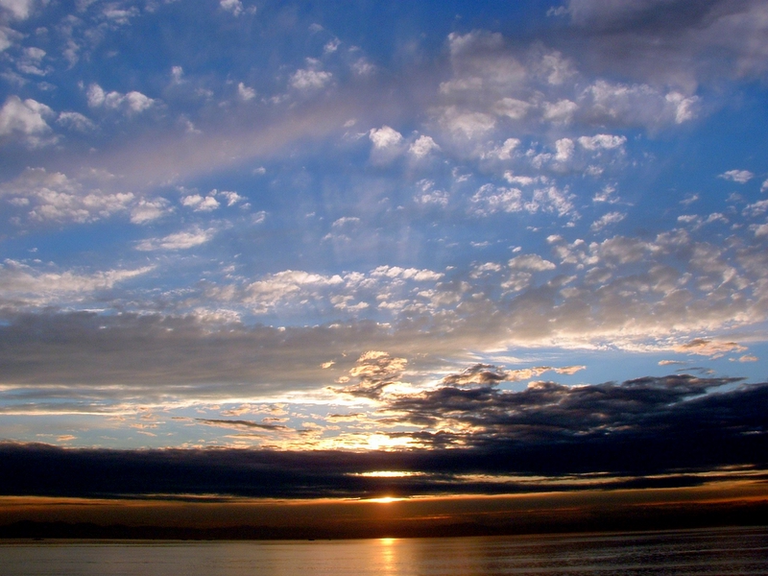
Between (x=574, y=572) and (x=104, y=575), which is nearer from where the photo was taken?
(x=574, y=572)

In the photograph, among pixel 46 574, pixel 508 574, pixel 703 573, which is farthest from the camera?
pixel 46 574

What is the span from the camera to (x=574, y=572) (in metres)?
108

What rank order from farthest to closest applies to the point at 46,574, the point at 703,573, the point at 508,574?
the point at 46,574 < the point at 508,574 < the point at 703,573

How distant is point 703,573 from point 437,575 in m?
45.5

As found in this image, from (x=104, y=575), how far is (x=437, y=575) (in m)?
69.0

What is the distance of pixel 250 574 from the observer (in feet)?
405

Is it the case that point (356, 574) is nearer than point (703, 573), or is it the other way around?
point (703, 573)

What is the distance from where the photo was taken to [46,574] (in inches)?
4774

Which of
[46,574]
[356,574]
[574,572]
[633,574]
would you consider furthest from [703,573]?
[46,574]

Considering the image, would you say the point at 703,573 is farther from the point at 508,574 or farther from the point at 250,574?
the point at 250,574

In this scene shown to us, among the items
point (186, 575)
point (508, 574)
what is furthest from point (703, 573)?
point (186, 575)

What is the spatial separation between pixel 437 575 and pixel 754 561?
214ft

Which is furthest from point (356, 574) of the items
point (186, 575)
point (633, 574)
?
point (633, 574)

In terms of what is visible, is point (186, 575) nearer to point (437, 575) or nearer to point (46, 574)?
point (46, 574)
